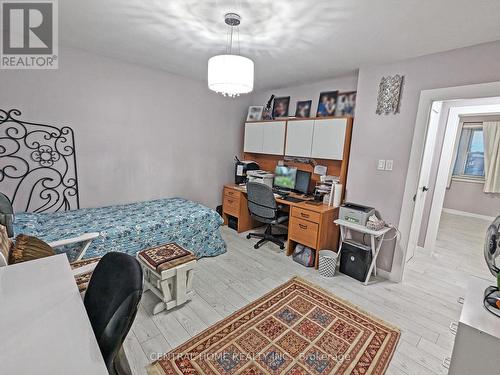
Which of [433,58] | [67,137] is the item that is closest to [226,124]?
[67,137]

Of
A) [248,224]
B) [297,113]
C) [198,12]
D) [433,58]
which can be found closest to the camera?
[198,12]

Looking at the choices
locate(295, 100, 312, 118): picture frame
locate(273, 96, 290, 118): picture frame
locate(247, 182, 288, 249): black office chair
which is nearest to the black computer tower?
locate(247, 182, 288, 249): black office chair

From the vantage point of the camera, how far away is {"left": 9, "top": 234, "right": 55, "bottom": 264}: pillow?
140cm

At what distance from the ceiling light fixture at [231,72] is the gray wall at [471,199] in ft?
20.7

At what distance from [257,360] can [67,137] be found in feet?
9.51

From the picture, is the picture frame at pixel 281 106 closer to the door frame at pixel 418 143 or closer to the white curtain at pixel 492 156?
the door frame at pixel 418 143

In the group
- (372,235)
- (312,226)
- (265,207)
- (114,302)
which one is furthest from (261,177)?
(114,302)

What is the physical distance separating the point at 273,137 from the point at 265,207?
3.84 feet

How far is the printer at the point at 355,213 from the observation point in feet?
8.30

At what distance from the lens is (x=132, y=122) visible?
10.0ft

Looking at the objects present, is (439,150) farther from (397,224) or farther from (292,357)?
(292,357)

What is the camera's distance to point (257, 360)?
1546 mm

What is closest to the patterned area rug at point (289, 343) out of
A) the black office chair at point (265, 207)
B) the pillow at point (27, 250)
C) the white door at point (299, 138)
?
the pillow at point (27, 250)

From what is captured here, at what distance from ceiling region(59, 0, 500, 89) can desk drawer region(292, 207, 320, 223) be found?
167cm
